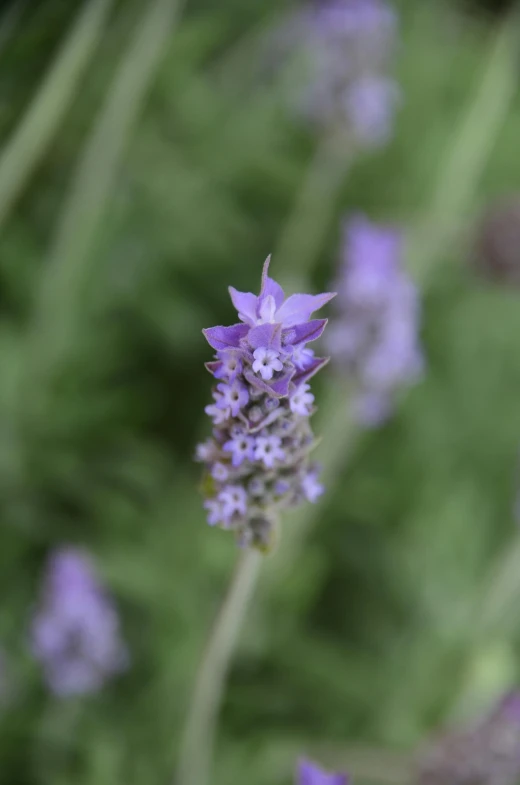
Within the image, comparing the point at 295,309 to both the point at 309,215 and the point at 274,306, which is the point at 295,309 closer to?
the point at 274,306

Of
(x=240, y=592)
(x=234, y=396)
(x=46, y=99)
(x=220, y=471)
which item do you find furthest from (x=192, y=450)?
(x=234, y=396)

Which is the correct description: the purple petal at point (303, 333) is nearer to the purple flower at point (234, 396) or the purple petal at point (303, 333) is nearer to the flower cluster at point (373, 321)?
the purple flower at point (234, 396)

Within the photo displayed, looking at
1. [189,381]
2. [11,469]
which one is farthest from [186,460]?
[11,469]

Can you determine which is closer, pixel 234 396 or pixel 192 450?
pixel 234 396

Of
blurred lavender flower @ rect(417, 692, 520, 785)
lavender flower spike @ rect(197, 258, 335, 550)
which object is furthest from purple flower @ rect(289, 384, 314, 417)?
blurred lavender flower @ rect(417, 692, 520, 785)

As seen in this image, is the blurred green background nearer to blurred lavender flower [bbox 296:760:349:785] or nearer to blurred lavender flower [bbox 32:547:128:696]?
blurred lavender flower [bbox 32:547:128:696]

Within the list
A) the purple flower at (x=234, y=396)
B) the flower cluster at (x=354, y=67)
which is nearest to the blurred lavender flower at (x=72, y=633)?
the purple flower at (x=234, y=396)

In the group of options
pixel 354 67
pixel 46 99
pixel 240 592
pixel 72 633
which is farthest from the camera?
pixel 354 67
